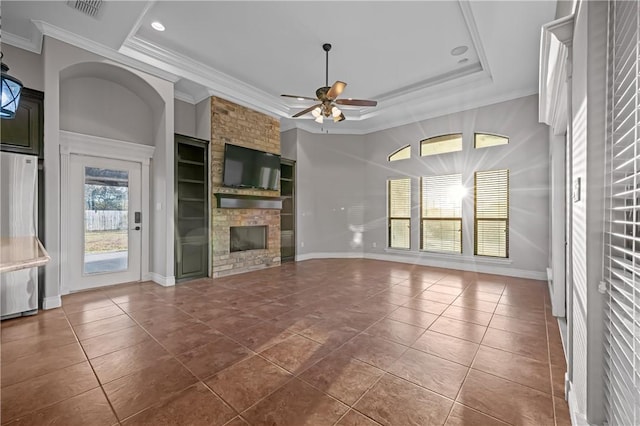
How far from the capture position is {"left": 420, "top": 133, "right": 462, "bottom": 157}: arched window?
605cm

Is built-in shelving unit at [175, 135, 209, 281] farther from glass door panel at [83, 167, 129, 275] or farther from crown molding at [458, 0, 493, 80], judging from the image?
crown molding at [458, 0, 493, 80]

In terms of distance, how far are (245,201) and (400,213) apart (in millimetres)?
3814

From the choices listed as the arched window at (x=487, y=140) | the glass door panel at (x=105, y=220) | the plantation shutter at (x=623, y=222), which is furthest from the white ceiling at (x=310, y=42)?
the plantation shutter at (x=623, y=222)

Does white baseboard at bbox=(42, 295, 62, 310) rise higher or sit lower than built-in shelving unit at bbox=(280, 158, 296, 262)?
lower

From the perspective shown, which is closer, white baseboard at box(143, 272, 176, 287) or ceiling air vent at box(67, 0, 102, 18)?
ceiling air vent at box(67, 0, 102, 18)

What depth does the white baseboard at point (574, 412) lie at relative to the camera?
1428 millimetres

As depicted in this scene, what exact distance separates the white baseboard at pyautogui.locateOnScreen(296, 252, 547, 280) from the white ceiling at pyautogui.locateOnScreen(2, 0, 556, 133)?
3302 mm

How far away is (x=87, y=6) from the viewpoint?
3.12 meters

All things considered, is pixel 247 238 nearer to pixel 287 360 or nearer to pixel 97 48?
pixel 97 48

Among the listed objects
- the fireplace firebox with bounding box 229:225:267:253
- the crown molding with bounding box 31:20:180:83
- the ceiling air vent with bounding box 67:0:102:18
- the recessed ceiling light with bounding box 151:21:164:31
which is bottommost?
the fireplace firebox with bounding box 229:225:267:253

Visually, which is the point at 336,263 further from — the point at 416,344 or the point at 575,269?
the point at 575,269

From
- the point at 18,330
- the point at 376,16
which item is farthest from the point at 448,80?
the point at 18,330

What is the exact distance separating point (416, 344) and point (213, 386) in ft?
5.75

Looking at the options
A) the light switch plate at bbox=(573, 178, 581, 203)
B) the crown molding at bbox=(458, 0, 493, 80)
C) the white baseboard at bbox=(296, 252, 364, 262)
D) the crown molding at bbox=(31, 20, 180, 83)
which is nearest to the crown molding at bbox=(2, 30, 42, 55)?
the crown molding at bbox=(31, 20, 180, 83)
